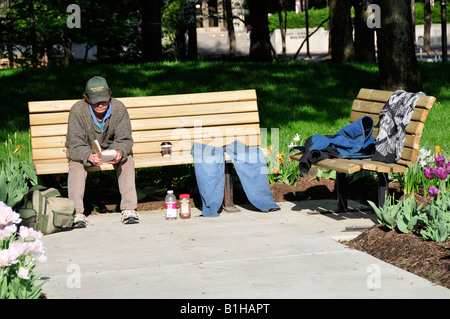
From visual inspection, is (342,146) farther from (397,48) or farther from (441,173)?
(397,48)

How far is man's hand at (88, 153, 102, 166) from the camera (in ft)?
22.0

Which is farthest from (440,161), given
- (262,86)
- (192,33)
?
(192,33)

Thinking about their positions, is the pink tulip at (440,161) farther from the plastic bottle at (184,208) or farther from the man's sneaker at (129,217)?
the man's sneaker at (129,217)

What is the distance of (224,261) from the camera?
5.31 metres

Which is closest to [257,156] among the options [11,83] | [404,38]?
[404,38]

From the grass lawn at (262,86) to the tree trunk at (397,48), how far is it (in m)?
0.66

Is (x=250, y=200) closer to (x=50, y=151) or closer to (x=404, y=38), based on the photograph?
(x=50, y=151)

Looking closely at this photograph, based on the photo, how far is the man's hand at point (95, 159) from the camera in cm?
672

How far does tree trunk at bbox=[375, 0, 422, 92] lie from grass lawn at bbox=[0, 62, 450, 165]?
656 millimetres

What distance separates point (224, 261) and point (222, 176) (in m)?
1.94

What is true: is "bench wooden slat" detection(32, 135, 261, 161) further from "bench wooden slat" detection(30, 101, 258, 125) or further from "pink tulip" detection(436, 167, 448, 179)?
"pink tulip" detection(436, 167, 448, 179)

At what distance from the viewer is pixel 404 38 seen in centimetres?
1043

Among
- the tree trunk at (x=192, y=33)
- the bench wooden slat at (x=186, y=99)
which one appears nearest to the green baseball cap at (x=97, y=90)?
the bench wooden slat at (x=186, y=99)
